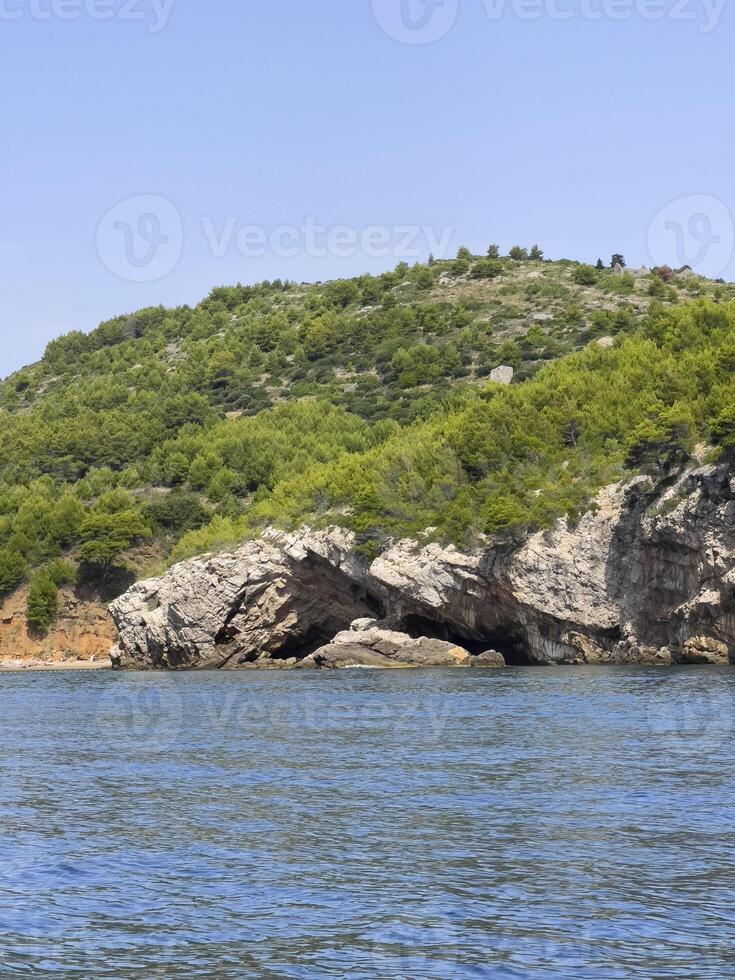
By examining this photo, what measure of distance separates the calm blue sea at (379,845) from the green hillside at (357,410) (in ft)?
83.6

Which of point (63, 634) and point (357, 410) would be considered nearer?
point (63, 634)

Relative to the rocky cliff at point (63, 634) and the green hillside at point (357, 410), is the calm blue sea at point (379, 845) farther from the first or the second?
the rocky cliff at point (63, 634)

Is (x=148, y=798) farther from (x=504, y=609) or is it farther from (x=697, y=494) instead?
(x=504, y=609)

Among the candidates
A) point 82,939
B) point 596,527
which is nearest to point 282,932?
point 82,939

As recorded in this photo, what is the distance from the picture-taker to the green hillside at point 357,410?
61.2m

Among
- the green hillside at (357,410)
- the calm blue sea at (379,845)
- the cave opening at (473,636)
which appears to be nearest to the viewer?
the calm blue sea at (379,845)

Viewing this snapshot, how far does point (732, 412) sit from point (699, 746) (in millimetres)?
24887

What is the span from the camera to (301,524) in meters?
67.0

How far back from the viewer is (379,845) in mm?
18703

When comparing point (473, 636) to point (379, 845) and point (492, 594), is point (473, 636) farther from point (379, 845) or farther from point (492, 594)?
point (379, 845)

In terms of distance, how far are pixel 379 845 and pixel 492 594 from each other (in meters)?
40.7

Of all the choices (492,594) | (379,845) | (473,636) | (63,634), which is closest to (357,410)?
(63,634)

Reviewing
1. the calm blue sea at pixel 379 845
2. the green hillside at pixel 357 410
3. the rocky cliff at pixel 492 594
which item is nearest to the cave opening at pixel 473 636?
the rocky cliff at pixel 492 594

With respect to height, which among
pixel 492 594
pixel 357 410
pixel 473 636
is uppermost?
pixel 357 410
